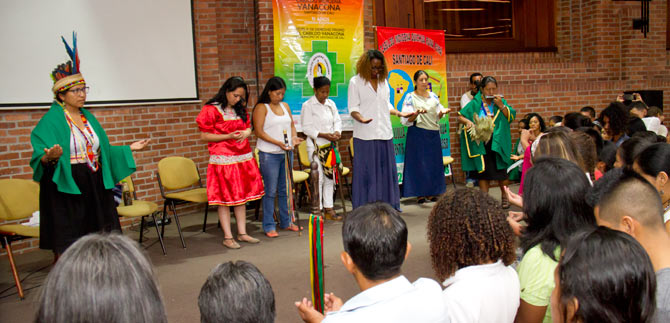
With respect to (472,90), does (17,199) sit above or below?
below

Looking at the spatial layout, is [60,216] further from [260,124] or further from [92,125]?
[260,124]

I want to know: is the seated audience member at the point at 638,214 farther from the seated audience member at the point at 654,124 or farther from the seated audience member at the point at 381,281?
the seated audience member at the point at 654,124

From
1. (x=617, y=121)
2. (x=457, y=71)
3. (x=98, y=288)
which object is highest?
(x=457, y=71)

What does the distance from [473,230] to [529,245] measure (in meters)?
0.36

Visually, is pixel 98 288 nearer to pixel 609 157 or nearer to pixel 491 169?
pixel 609 157

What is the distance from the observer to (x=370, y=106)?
5879 mm

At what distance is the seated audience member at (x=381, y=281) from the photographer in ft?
5.14

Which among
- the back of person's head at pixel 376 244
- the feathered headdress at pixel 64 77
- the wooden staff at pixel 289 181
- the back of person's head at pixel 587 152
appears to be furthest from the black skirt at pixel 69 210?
the back of person's head at pixel 587 152

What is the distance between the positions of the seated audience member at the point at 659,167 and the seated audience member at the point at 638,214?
0.93 metres

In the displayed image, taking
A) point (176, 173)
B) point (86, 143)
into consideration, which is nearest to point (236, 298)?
point (86, 143)

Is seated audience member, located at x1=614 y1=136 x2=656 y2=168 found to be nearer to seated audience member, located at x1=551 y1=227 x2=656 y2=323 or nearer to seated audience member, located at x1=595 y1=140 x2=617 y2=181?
seated audience member, located at x1=595 y1=140 x2=617 y2=181

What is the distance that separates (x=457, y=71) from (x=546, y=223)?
6539 millimetres

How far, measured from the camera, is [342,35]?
24.1 ft

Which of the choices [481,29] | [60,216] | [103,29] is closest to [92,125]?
[60,216]
